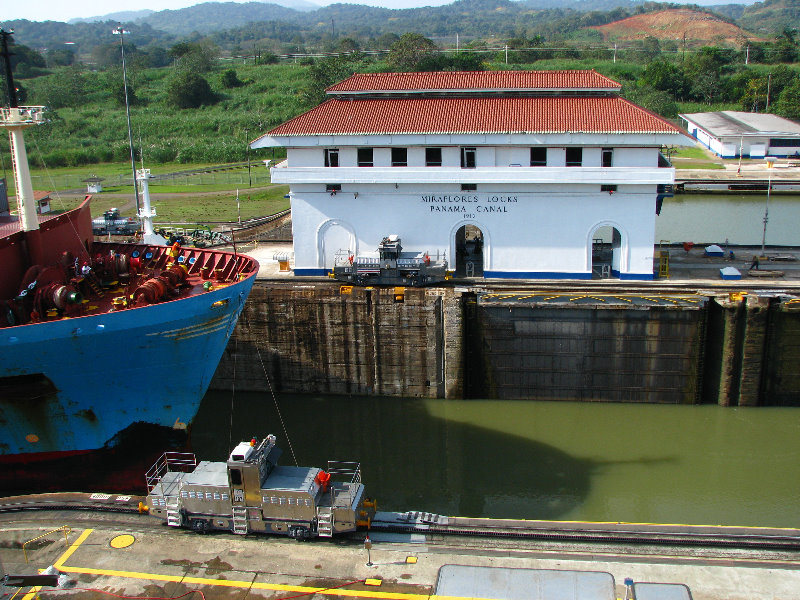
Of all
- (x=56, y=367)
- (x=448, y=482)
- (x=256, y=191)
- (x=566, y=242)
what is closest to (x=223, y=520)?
(x=56, y=367)

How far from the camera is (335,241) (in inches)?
1396

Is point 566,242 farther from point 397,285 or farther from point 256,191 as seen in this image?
point 256,191

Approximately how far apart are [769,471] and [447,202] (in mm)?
16388

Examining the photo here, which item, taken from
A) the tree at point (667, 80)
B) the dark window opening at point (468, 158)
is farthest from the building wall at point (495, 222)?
the tree at point (667, 80)

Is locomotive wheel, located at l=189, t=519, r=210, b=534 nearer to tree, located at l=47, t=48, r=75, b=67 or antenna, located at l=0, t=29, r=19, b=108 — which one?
antenna, located at l=0, t=29, r=19, b=108

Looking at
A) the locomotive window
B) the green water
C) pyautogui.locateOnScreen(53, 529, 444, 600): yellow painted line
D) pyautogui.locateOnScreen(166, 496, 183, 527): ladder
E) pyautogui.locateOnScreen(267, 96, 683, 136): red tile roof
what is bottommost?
the green water

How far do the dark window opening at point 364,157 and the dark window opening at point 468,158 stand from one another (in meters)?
4.09

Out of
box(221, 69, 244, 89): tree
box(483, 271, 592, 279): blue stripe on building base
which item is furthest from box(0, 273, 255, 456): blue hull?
box(221, 69, 244, 89): tree

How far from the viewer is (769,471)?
1089 inches

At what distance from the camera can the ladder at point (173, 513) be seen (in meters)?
19.2

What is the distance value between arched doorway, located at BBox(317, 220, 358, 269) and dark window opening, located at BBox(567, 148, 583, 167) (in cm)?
989

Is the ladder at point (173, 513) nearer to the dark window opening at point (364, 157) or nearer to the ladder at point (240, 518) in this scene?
the ladder at point (240, 518)

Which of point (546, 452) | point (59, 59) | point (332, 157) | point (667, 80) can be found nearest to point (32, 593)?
point (546, 452)

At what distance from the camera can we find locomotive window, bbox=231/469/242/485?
18.4 m
